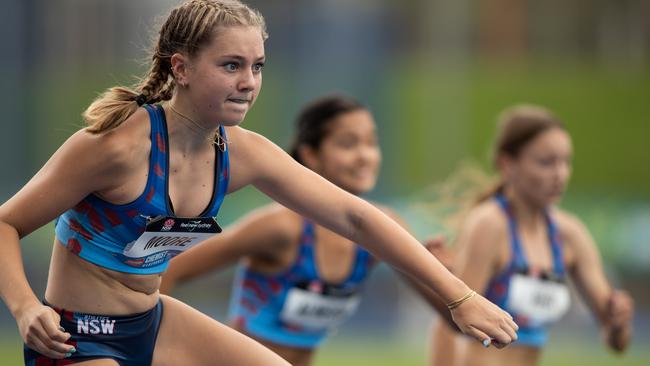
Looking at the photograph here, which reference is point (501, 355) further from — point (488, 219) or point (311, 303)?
point (311, 303)

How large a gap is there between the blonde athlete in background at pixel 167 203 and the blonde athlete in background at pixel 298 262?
4.77 ft

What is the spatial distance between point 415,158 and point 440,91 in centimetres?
94

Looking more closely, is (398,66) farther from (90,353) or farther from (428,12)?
(90,353)

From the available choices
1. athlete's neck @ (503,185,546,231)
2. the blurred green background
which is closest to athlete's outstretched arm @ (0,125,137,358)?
athlete's neck @ (503,185,546,231)

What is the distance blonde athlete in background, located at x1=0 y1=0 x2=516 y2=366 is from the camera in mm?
3494

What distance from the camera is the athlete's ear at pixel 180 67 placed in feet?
12.1

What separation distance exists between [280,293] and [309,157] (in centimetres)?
74

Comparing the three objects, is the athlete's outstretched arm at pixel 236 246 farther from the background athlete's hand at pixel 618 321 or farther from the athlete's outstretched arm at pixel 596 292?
the background athlete's hand at pixel 618 321

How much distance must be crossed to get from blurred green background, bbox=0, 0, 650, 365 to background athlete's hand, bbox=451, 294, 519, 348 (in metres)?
8.43

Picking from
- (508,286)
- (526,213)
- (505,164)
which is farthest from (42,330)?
(505,164)

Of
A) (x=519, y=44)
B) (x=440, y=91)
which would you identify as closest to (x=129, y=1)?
(x=440, y=91)

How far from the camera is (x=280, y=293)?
546cm

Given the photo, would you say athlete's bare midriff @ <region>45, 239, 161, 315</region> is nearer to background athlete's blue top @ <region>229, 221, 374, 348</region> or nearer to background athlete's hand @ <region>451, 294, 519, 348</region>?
background athlete's hand @ <region>451, 294, 519, 348</region>

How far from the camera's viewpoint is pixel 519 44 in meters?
17.6
